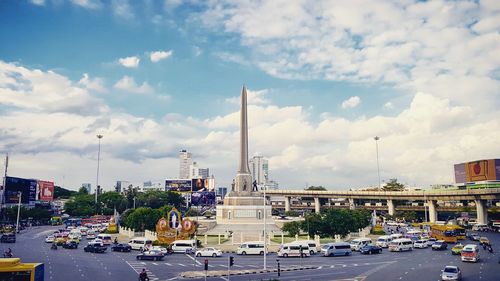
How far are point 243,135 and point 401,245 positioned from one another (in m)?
38.6

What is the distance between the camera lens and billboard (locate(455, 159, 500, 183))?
93938 mm

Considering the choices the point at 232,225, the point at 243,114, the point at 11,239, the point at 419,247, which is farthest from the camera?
the point at 243,114

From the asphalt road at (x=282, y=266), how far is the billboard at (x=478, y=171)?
2225 inches

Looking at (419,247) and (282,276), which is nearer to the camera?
(282,276)

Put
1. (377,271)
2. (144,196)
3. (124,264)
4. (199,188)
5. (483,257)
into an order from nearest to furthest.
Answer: (377,271), (124,264), (483,257), (144,196), (199,188)

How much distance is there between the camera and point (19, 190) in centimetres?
9606

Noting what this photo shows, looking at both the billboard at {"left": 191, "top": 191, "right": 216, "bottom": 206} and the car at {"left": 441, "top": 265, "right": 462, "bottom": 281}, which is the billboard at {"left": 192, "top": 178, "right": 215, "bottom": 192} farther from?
the car at {"left": 441, "top": 265, "right": 462, "bottom": 281}

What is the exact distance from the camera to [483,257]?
1629 inches

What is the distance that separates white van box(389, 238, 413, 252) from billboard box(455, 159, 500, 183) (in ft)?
186

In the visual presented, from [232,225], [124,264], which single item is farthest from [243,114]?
[124,264]

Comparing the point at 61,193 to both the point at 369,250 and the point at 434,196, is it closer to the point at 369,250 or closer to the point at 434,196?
the point at 434,196

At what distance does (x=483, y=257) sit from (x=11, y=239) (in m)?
60.8

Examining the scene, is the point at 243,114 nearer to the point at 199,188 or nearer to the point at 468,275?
the point at 468,275

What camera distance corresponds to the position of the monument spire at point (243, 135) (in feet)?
262
